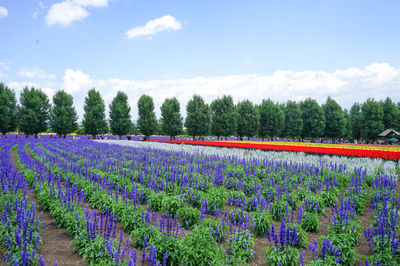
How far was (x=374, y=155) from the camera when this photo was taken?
18.6 m

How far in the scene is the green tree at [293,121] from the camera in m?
68.9

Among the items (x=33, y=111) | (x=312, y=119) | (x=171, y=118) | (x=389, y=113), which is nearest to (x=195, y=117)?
(x=171, y=118)

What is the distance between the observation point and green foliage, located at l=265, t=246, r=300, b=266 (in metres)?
4.52

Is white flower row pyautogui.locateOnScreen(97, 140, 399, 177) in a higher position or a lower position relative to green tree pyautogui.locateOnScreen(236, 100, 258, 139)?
lower

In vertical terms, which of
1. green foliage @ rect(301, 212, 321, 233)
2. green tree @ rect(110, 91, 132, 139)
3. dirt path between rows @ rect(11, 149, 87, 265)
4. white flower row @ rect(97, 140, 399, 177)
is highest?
green tree @ rect(110, 91, 132, 139)

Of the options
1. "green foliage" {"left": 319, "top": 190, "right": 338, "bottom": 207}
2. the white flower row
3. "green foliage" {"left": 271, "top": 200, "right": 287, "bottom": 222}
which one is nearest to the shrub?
"green foliage" {"left": 271, "top": 200, "right": 287, "bottom": 222}

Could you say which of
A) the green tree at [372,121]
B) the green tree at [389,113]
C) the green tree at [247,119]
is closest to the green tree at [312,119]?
the green tree at [372,121]

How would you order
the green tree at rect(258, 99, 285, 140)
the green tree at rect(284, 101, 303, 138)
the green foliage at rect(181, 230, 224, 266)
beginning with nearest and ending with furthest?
the green foliage at rect(181, 230, 224, 266) < the green tree at rect(258, 99, 285, 140) < the green tree at rect(284, 101, 303, 138)

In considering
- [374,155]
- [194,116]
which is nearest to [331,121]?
[194,116]

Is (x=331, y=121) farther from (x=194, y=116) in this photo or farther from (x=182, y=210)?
(x=182, y=210)

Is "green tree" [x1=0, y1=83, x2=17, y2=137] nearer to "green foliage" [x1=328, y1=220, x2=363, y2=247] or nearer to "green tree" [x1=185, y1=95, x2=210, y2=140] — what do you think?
"green tree" [x1=185, y1=95, x2=210, y2=140]

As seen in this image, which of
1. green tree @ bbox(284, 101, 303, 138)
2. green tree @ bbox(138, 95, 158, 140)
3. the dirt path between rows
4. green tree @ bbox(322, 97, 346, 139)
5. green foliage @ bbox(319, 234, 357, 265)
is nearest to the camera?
green foliage @ bbox(319, 234, 357, 265)

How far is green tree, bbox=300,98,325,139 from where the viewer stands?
67.1 meters

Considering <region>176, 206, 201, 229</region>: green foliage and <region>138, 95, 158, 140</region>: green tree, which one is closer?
<region>176, 206, 201, 229</region>: green foliage
